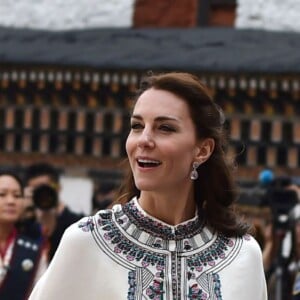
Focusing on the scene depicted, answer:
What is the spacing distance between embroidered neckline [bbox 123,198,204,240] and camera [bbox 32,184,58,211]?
444 centimetres

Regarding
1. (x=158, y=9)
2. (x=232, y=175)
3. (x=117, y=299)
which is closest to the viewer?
(x=117, y=299)

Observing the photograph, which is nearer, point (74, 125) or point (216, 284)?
point (216, 284)

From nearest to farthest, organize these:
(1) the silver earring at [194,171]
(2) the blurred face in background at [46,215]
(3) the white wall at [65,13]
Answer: (1) the silver earring at [194,171] → (2) the blurred face in background at [46,215] → (3) the white wall at [65,13]

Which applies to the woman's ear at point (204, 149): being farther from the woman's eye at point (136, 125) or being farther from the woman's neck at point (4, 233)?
the woman's neck at point (4, 233)

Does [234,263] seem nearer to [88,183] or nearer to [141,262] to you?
[141,262]

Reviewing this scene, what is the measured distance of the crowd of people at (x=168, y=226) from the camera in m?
5.91

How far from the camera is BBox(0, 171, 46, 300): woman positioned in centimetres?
933

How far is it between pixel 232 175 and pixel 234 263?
0.35 metres

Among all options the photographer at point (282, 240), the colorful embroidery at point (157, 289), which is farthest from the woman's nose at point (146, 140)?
the photographer at point (282, 240)

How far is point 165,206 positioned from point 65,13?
37.2 ft

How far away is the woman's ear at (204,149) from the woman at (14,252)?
11.0 ft

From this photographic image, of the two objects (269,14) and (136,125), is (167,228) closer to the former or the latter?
(136,125)

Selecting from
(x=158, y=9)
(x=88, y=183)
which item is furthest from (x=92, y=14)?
(x=88, y=183)

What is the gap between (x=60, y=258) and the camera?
5.94 metres
